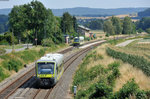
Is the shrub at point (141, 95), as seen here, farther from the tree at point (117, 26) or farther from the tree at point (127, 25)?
the tree at point (127, 25)

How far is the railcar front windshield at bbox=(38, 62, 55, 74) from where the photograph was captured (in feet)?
72.1

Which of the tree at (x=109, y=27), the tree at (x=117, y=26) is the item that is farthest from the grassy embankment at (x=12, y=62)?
the tree at (x=117, y=26)

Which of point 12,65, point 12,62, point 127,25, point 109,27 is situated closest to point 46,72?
point 12,65

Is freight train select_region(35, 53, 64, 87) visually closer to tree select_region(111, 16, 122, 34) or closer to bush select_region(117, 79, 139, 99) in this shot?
bush select_region(117, 79, 139, 99)

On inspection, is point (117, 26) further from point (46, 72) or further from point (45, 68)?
point (46, 72)

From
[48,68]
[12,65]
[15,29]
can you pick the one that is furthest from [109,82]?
[15,29]

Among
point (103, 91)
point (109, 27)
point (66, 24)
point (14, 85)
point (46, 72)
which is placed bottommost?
point (14, 85)

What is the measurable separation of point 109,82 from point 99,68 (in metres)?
5.47

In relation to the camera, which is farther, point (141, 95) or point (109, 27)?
point (109, 27)

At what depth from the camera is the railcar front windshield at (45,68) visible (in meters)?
22.0

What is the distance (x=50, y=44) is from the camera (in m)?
65.9

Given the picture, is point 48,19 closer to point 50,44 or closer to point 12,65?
point 50,44

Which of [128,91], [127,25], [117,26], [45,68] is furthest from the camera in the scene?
[127,25]

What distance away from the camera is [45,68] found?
22.2 m
